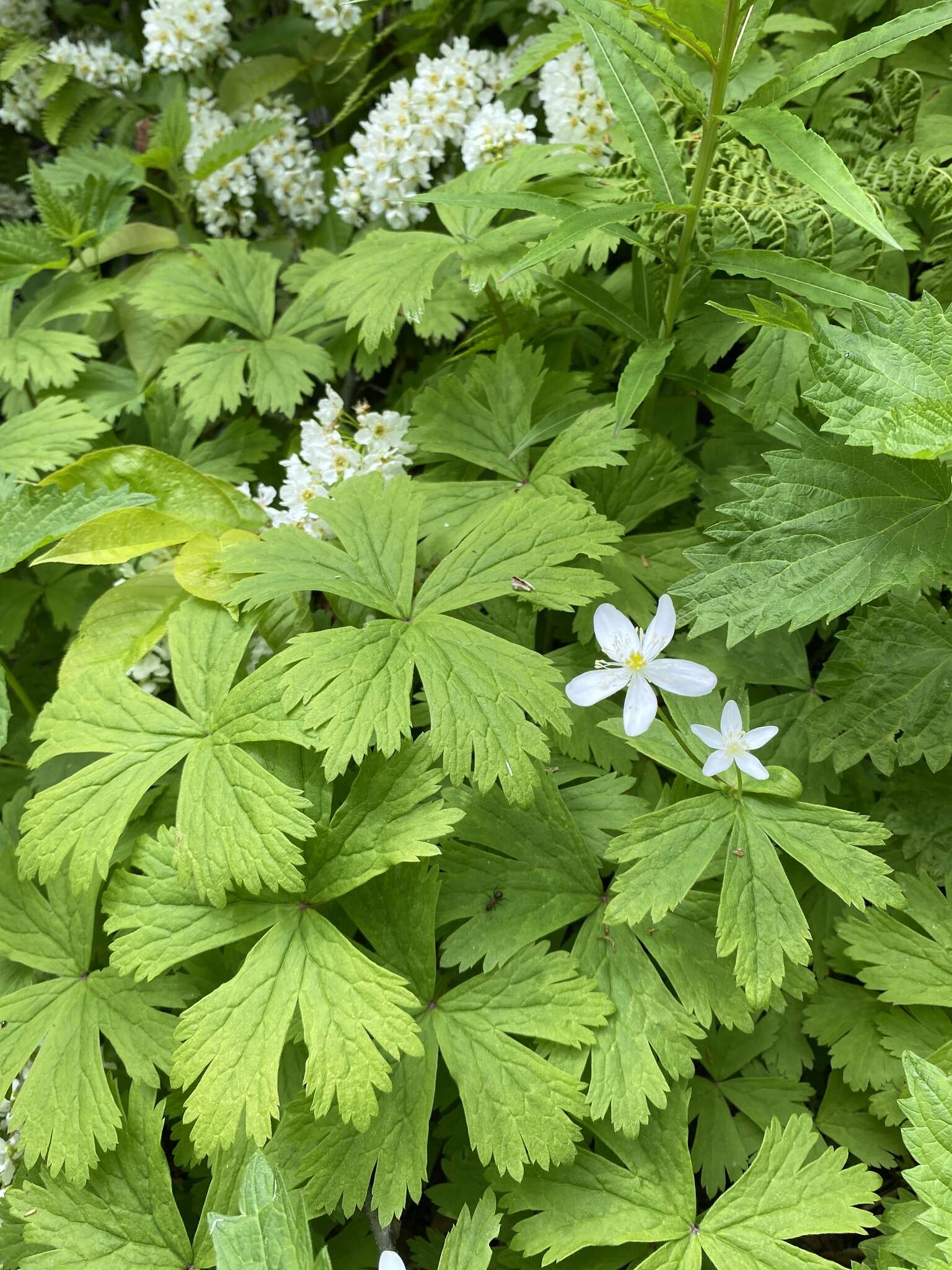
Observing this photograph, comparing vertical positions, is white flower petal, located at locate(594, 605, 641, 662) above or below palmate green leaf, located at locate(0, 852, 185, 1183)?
above

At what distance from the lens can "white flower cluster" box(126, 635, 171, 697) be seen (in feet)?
6.15

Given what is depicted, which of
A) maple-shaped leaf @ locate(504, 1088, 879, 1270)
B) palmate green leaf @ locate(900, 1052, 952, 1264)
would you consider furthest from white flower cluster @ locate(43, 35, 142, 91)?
palmate green leaf @ locate(900, 1052, 952, 1264)

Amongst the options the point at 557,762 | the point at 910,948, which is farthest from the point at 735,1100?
the point at 557,762

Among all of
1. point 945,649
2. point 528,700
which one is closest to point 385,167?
point 528,700

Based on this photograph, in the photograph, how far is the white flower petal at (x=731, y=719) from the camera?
4.18 ft

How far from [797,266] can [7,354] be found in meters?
1.97

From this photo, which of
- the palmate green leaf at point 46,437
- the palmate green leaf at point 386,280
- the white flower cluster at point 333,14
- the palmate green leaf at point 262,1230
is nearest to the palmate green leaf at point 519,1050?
the palmate green leaf at point 262,1230

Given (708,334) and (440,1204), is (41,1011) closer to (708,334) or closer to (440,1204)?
(440,1204)

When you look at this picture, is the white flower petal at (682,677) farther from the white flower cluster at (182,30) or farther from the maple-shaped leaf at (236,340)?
the white flower cluster at (182,30)

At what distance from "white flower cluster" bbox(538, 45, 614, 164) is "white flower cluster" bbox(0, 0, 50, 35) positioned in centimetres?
204

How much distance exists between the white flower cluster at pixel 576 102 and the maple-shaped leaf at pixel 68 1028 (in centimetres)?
186

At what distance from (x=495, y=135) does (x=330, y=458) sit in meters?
0.86

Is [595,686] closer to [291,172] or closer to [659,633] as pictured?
[659,633]

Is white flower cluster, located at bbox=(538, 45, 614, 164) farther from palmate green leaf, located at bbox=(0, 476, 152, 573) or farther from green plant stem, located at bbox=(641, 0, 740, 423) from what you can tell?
palmate green leaf, located at bbox=(0, 476, 152, 573)
